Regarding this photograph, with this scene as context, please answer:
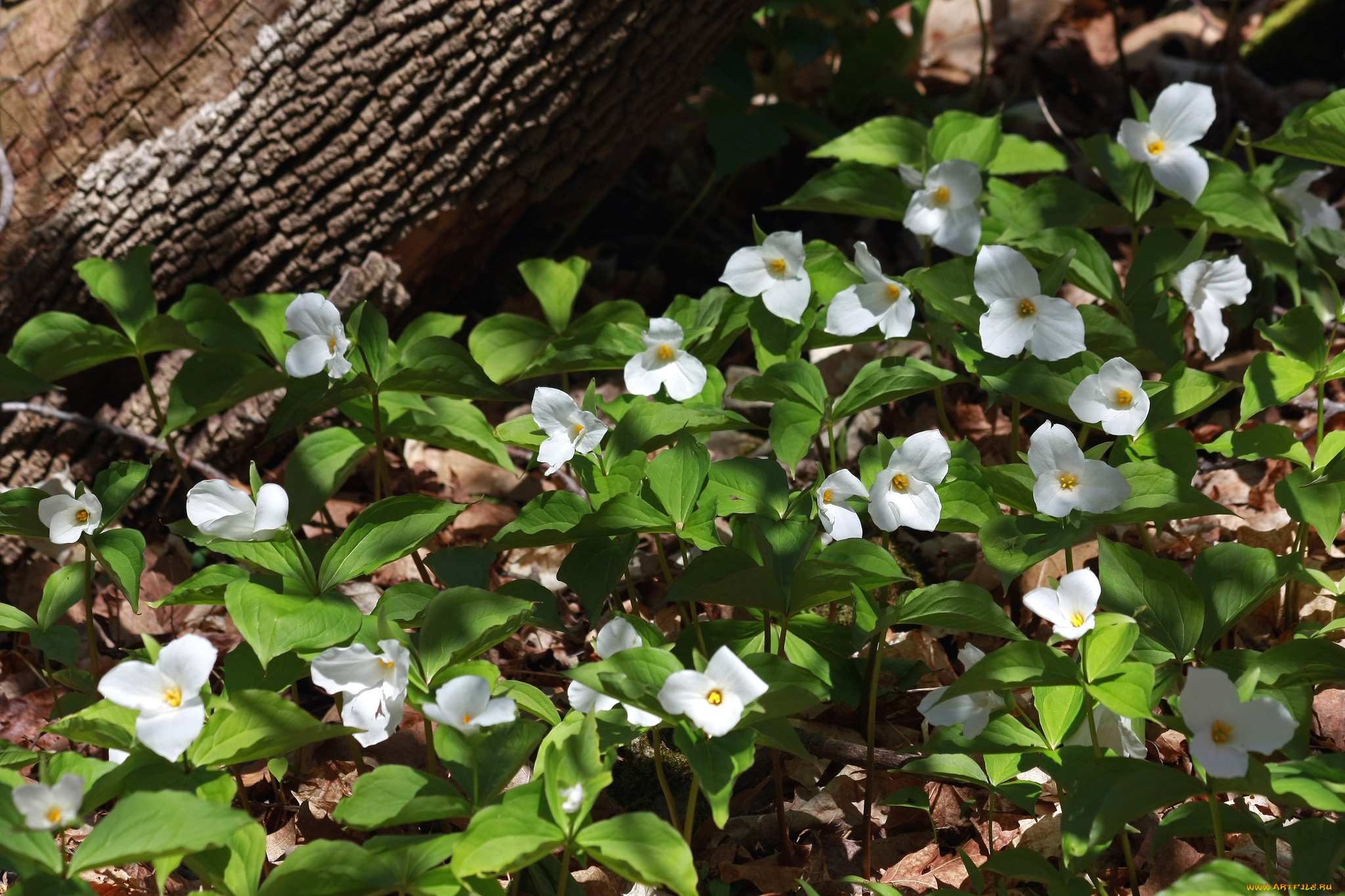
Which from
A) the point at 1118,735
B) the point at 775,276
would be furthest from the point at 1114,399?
the point at 775,276

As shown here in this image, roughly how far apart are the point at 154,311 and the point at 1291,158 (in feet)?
9.44

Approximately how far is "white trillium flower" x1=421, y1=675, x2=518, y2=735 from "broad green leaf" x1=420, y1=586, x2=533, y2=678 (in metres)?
0.15

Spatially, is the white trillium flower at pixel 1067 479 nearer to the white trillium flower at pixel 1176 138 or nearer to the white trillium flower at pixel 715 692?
the white trillium flower at pixel 715 692

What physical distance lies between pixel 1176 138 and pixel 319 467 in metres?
2.06

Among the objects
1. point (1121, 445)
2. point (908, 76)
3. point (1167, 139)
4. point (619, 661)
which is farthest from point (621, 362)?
point (908, 76)

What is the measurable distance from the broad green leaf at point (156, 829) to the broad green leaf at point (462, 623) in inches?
14.6

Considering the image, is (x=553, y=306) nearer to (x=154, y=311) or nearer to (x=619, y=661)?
(x=154, y=311)

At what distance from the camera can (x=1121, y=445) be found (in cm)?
182

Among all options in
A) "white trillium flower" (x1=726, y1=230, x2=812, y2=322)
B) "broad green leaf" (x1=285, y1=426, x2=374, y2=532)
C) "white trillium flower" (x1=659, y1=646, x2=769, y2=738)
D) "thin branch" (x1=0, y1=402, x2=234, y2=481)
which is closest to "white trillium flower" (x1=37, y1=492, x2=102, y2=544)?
"broad green leaf" (x1=285, y1=426, x2=374, y2=532)

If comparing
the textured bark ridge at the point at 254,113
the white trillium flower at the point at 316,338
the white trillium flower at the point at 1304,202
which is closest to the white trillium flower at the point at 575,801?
the white trillium flower at the point at 316,338

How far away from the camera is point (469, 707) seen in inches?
56.2

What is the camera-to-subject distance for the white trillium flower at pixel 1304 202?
2.49 m

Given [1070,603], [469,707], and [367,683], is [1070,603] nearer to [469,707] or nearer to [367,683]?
[469,707]

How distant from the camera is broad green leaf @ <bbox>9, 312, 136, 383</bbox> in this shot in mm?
2258
